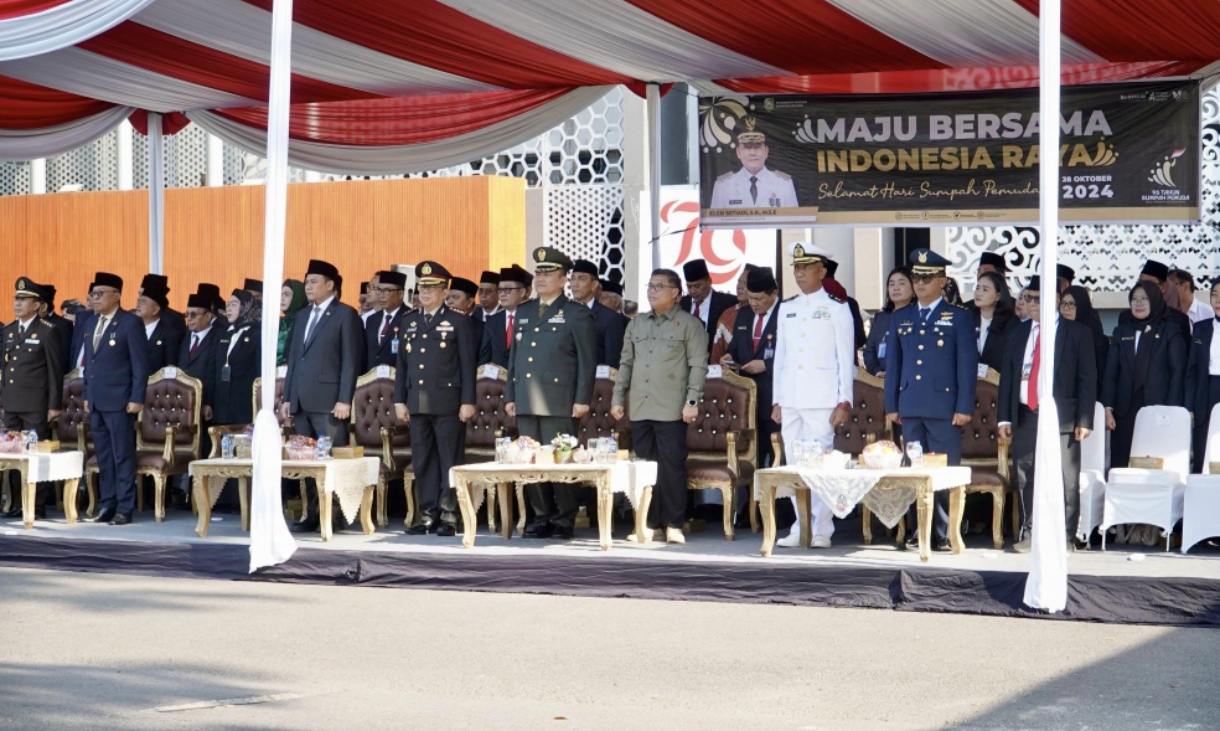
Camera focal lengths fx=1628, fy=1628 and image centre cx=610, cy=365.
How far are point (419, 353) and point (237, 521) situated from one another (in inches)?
80.4

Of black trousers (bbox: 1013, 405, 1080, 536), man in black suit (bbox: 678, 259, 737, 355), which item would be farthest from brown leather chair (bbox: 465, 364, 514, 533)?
black trousers (bbox: 1013, 405, 1080, 536)

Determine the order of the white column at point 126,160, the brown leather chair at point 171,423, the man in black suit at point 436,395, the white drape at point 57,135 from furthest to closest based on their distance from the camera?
the white column at point 126,160 → the white drape at point 57,135 → the brown leather chair at point 171,423 → the man in black suit at point 436,395

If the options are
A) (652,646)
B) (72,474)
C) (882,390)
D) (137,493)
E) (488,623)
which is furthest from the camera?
(137,493)

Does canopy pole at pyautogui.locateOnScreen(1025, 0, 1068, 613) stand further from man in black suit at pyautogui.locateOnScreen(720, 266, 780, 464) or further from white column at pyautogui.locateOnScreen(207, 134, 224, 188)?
white column at pyautogui.locateOnScreen(207, 134, 224, 188)

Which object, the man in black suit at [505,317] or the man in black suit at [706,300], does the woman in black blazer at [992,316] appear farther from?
the man in black suit at [505,317]

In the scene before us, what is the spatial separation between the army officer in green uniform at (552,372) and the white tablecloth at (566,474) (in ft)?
2.02

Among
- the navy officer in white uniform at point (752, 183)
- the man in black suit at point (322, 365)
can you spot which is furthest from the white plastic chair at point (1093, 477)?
the man in black suit at point (322, 365)

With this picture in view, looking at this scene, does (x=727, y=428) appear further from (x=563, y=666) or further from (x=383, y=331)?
(x=563, y=666)

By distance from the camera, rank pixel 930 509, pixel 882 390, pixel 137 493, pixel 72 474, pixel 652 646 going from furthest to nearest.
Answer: pixel 137 493
pixel 72 474
pixel 882 390
pixel 930 509
pixel 652 646

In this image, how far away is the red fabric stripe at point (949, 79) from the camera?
1017cm

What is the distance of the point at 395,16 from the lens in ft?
31.5

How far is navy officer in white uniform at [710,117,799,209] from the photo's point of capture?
1081 cm

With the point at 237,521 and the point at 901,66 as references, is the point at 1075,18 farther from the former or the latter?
the point at 237,521

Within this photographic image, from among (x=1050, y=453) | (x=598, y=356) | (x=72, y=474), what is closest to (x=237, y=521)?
(x=72, y=474)
